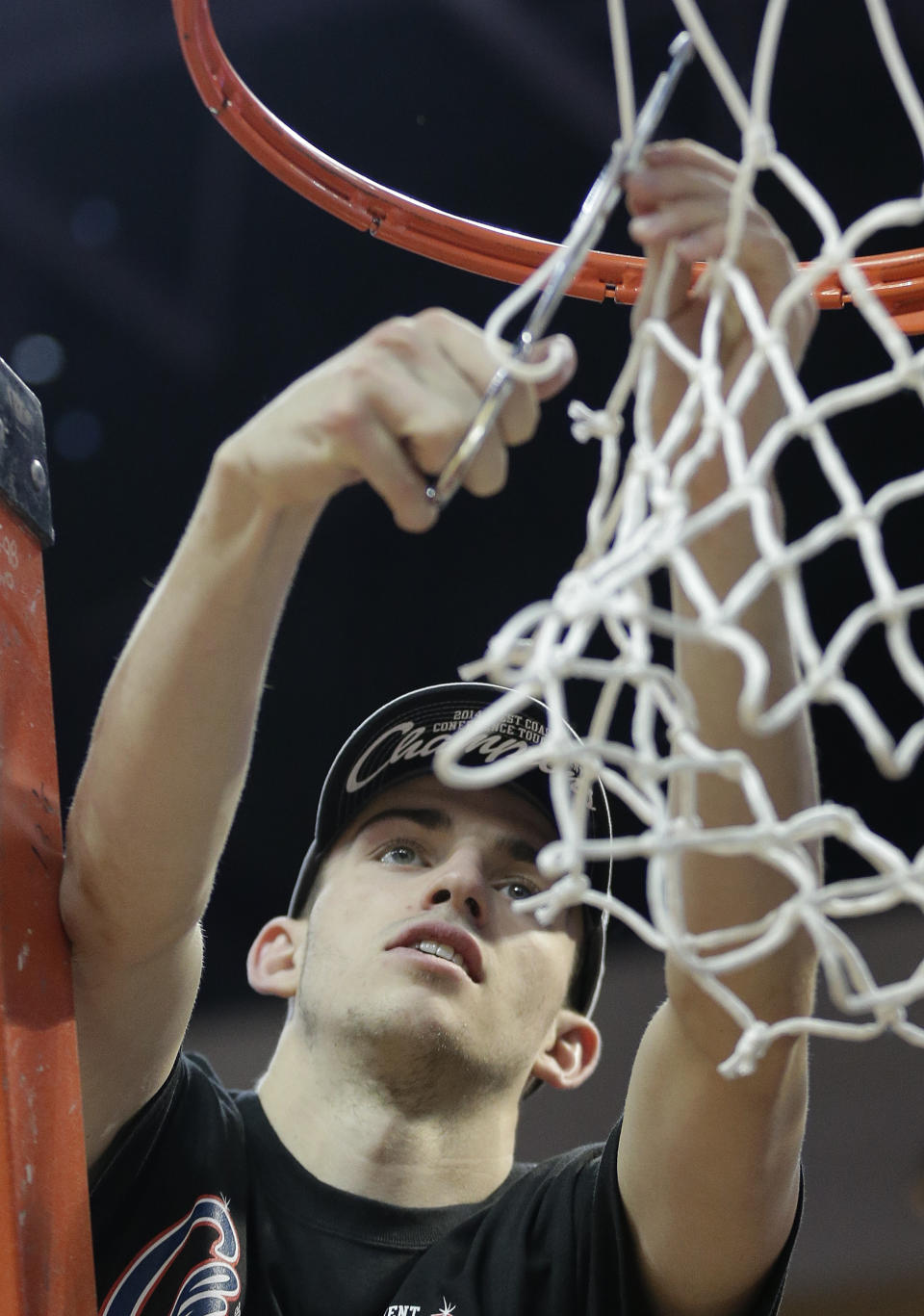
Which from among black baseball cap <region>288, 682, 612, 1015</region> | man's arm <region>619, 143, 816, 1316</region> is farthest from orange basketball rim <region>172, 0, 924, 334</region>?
black baseball cap <region>288, 682, 612, 1015</region>

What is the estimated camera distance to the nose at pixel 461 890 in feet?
3.00

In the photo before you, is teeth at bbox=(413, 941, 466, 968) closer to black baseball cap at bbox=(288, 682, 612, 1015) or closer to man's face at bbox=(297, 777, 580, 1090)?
man's face at bbox=(297, 777, 580, 1090)

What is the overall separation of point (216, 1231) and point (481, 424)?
0.49 meters

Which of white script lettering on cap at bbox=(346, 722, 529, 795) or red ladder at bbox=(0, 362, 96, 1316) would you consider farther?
white script lettering on cap at bbox=(346, 722, 529, 795)

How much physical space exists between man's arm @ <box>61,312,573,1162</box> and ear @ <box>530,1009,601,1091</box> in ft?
1.02

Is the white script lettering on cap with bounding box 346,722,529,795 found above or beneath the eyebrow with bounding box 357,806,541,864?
above

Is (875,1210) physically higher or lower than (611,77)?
lower

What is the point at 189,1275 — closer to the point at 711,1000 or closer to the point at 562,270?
the point at 711,1000

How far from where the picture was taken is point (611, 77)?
1.52 meters

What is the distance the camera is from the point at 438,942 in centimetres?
90

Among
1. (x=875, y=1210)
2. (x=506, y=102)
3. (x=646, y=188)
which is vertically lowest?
(x=875, y=1210)

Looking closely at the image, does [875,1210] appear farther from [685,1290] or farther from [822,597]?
[685,1290]

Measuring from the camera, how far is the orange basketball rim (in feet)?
2.69

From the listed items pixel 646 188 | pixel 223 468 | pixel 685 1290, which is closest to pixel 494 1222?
pixel 685 1290
